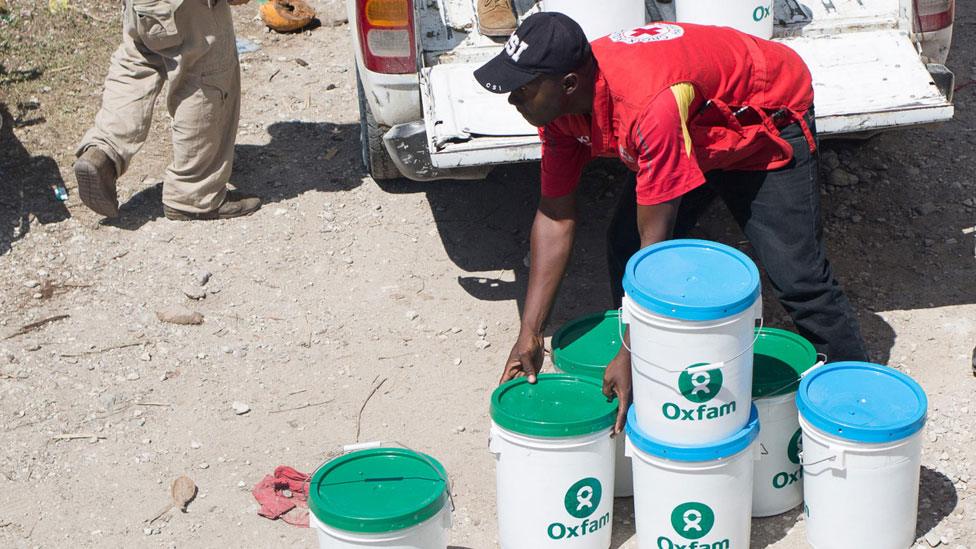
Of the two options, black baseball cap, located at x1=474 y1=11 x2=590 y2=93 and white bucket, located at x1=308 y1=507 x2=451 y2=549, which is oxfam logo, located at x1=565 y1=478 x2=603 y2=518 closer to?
white bucket, located at x1=308 y1=507 x2=451 y2=549

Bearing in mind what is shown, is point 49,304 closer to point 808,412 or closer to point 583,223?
point 583,223

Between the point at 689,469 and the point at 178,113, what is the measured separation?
11.2 ft

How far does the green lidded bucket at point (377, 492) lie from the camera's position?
124 inches

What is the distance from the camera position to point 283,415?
178 inches

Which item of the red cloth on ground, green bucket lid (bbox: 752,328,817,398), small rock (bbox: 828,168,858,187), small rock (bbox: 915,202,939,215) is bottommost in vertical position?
small rock (bbox: 915,202,939,215)

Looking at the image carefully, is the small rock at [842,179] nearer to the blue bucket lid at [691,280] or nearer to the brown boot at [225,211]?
the blue bucket lid at [691,280]

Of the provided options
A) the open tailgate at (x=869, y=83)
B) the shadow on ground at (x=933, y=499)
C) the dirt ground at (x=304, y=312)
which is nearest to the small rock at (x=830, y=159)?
the dirt ground at (x=304, y=312)

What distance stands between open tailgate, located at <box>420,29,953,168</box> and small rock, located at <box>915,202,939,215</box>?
3.21 feet

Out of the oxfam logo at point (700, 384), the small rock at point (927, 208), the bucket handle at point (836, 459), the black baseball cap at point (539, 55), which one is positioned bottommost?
the small rock at point (927, 208)

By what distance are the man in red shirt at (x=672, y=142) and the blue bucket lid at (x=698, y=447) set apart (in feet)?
0.42

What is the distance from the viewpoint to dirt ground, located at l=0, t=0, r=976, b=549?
4.10 meters

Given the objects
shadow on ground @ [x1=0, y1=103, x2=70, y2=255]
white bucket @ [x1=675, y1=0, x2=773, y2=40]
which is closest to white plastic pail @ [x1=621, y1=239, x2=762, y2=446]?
white bucket @ [x1=675, y1=0, x2=773, y2=40]

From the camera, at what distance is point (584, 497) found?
3555mm

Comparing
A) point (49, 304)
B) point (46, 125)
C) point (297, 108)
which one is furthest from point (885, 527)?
point (46, 125)
